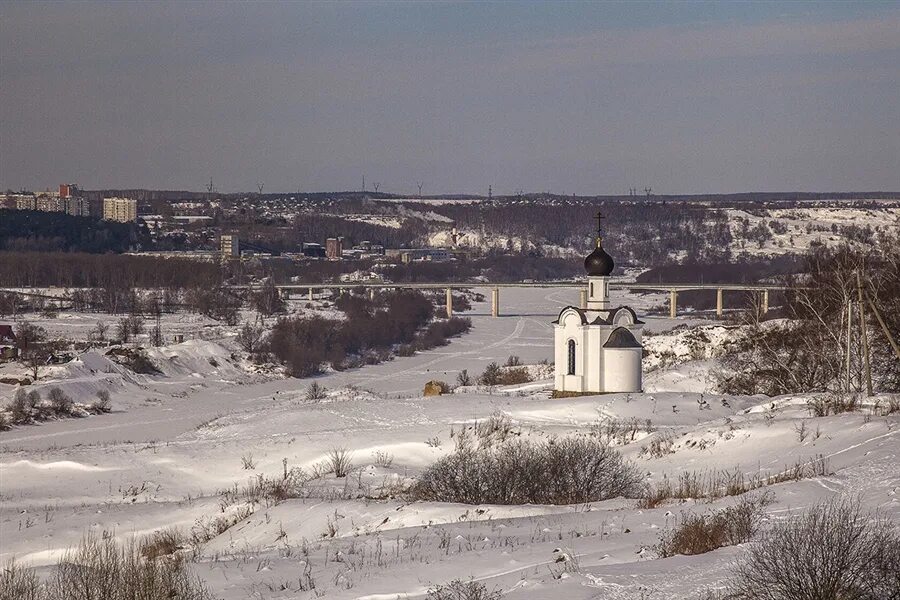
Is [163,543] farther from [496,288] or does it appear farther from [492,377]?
[496,288]

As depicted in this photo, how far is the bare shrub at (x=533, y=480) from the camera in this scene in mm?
15312

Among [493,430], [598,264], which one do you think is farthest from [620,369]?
[493,430]

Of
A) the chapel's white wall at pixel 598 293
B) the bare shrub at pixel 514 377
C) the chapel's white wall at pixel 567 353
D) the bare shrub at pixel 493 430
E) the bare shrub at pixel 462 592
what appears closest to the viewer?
the bare shrub at pixel 462 592

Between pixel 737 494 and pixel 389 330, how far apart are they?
5766cm

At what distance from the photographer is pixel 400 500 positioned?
1509 cm

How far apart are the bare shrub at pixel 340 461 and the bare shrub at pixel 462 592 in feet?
34.3

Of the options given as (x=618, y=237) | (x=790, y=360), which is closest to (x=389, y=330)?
(x=790, y=360)

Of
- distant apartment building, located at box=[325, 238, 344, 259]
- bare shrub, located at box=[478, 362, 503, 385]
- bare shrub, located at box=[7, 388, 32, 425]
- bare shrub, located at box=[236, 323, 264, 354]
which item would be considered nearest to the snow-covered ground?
distant apartment building, located at box=[325, 238, 344, 259]

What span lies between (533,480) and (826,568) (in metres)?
→ 7.71

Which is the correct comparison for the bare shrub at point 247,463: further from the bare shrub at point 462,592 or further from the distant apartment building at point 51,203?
the distant apartment building at point 51,203

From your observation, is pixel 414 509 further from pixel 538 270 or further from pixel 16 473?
pixel 538 270

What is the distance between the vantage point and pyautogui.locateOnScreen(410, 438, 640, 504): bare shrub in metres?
15.3

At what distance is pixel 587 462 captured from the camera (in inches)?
626

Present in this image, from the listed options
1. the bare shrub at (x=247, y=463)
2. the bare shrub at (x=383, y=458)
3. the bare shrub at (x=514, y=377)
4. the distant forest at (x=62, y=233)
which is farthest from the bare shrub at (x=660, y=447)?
the distant forest at (x=62, y=233)
